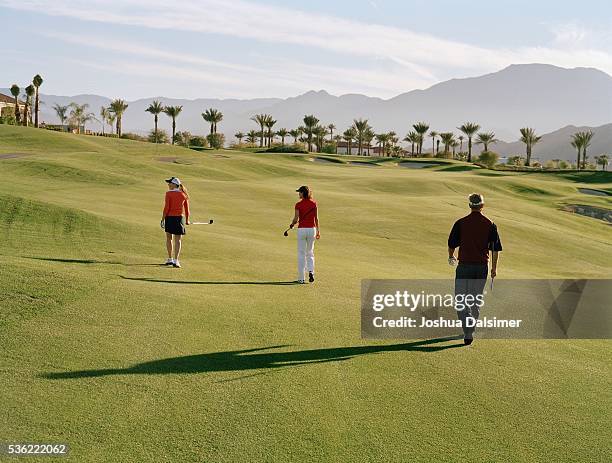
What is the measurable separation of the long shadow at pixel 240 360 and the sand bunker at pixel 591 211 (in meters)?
35.2

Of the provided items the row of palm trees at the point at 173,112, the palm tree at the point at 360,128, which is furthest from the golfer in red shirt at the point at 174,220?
the palm tree at the point at 360,128

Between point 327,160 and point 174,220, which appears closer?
point 174,220

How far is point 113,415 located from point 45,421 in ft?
2.20

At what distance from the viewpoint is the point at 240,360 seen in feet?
26.8

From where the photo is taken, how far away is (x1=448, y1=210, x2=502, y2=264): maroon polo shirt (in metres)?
9.54

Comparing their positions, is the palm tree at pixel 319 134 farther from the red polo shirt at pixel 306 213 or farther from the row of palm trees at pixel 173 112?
the red polo shirt at pixel 306 213

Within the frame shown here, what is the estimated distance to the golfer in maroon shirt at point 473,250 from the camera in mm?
9547

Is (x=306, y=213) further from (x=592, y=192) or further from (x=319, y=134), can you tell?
(x=319, y=134)

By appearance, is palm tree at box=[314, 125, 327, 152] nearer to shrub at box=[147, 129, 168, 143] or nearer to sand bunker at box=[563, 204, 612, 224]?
shrub at box=[147, 129, 168, 143]

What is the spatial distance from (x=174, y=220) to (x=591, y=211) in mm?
36311

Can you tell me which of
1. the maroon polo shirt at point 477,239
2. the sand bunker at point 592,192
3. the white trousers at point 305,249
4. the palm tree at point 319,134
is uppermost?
the palm tree at point 319,134

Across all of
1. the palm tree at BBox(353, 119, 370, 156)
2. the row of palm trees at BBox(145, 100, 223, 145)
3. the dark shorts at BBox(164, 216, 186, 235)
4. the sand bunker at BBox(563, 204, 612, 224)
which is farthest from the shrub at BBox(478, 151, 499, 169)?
the dark shorts at BBox(164, 216, 186, 235)

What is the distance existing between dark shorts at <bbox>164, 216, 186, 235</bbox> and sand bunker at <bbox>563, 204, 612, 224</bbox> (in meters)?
33.2

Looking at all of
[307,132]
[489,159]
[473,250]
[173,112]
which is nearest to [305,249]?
[473,250]
